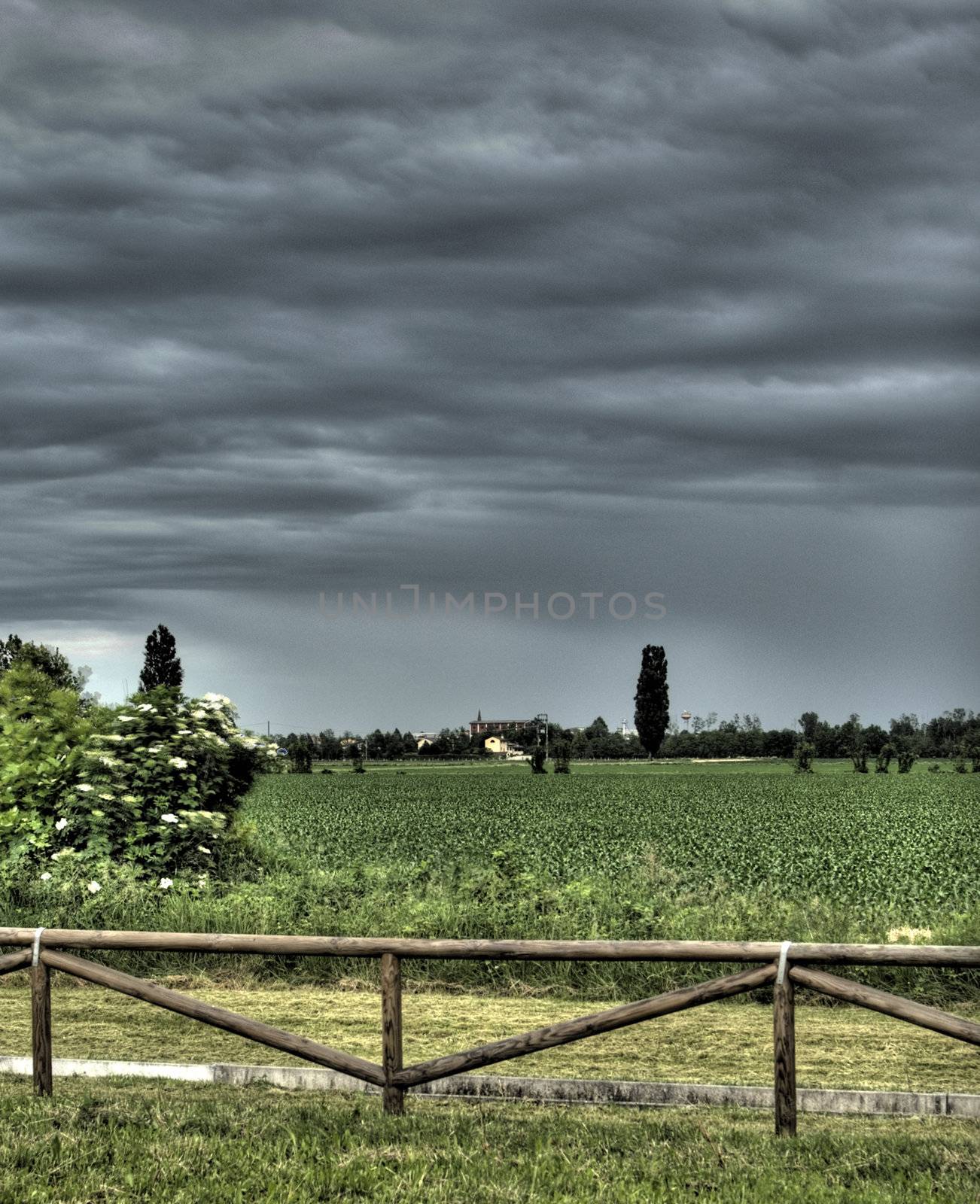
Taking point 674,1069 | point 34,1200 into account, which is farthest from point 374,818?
point 34,1200

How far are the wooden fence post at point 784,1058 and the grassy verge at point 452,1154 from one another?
124 mm

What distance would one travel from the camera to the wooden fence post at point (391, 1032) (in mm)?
7426

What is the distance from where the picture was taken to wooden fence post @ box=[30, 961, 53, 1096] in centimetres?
787

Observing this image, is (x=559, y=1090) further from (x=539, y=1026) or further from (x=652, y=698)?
(x=652, y=698)

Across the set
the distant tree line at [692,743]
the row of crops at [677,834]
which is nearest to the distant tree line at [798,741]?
the distant tree line at [692,743]

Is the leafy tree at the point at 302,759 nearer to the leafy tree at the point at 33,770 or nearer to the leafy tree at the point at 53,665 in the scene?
the leafy tree at the point at 53,665

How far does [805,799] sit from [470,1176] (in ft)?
160

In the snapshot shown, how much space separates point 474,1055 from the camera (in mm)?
7270

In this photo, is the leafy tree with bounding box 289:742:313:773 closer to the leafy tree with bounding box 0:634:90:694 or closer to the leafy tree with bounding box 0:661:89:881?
the leafy tree with bounding box 0:634:90:694

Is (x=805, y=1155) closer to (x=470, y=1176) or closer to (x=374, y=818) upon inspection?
(x=470, y=1176)

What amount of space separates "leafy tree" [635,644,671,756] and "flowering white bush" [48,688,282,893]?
360 feet

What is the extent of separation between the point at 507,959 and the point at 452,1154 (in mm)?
1099

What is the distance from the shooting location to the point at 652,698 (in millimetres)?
125312

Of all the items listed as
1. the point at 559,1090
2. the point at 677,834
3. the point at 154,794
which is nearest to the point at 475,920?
the point at 559,1090
